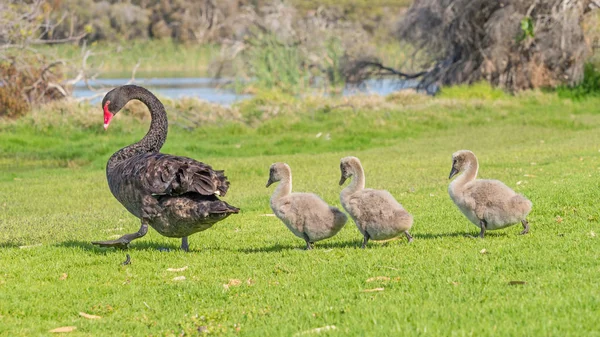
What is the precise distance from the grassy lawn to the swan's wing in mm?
755

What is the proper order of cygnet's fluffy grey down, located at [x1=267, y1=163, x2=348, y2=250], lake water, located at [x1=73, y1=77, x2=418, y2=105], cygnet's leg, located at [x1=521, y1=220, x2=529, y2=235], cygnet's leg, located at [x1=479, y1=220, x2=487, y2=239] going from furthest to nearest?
lake water, located at [x1=73, y1=77, x2=418, y2=105] < cygnet's leg, located at [x1=521, y1=220, x2=529, y2=235] < cygnet's leg, located at [x1=479, y1=220, x2=487, y2=239] < cygnet's fluffy grey down, located at [x1=267, y1=163, x2=348, y2=250]

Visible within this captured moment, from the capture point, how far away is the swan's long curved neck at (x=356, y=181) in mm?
9367

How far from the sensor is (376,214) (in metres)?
8.79

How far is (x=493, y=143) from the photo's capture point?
21828 millimetres

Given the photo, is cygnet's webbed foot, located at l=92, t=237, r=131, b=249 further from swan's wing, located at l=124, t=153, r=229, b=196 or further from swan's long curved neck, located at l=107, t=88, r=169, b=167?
swan's long curved neck, located at l=107, t=88, r=169, b=167

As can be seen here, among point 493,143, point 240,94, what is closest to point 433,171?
point 493,143

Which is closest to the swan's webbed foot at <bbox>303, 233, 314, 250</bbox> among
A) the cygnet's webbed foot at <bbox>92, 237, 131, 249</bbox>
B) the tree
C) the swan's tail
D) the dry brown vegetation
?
the cygnet's webbed foot at <bbox>92, 237, 131, 249</bbox>

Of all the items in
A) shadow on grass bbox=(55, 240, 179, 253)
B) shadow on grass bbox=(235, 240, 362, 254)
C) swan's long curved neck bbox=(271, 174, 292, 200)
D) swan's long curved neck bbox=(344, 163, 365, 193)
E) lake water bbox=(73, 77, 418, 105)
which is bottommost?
lake water bbox=(73, 77, 418, 105)

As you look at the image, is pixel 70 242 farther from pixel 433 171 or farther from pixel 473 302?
pixel 433 171

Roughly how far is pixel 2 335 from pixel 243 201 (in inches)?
283

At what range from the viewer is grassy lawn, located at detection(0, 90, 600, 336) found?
6363mm

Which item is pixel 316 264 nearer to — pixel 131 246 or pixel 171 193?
pixel 171 193

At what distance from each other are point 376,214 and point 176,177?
2090mm

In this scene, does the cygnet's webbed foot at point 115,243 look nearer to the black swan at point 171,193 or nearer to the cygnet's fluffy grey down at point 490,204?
the black swan at point 171,193
